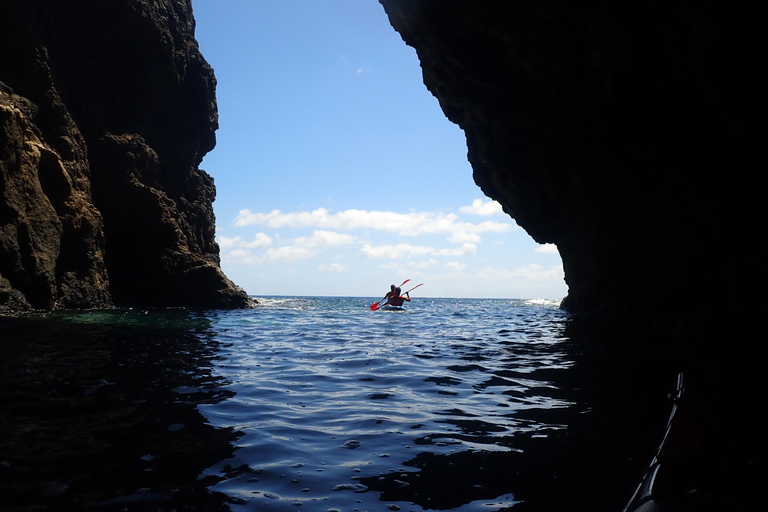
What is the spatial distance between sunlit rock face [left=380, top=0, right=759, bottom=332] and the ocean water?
521 cm

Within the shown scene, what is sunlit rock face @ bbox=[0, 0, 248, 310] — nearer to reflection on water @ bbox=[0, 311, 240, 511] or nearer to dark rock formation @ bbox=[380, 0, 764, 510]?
reflection on water @ bbox=[0, 311, 240, 511]

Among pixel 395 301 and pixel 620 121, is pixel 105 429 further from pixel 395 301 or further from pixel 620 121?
pixel 395 301

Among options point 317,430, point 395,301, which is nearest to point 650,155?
point 317,430

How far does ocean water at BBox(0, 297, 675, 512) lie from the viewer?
3.19 metres

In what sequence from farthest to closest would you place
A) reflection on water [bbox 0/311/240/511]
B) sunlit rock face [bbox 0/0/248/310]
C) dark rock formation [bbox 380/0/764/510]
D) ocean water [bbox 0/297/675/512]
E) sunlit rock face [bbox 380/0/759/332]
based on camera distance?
sunlit rock face [bbox 0/0/248/310]
sunlit rock face [bbox 380/0/759/332]
dark rock formation [bbox 380/0/764/510]
ocean water [bbox 0/297/675/512]
reflection on water [bbox 0/311/240/511]

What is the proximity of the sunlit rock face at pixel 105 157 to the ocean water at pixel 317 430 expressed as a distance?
11.0 metres

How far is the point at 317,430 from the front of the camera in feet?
15.2

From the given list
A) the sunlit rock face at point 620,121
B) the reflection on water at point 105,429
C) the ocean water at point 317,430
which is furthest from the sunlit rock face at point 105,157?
the sunlit rock face at point 620,121

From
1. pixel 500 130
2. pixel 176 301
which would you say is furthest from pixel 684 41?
pixel 176 301

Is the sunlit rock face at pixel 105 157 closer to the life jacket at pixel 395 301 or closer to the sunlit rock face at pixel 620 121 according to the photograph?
the life jacket at pixel 395 301

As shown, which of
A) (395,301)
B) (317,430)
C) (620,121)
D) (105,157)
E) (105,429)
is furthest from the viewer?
(395,301)

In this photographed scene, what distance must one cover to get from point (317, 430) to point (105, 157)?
84.1 feet

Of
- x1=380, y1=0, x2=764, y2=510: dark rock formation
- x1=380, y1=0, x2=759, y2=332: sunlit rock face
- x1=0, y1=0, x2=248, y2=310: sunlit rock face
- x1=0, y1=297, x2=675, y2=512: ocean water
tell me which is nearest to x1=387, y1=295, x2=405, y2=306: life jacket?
x1=0, y1=0, x2=248, y2=310: sunlit rock face

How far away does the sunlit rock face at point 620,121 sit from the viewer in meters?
9.64
